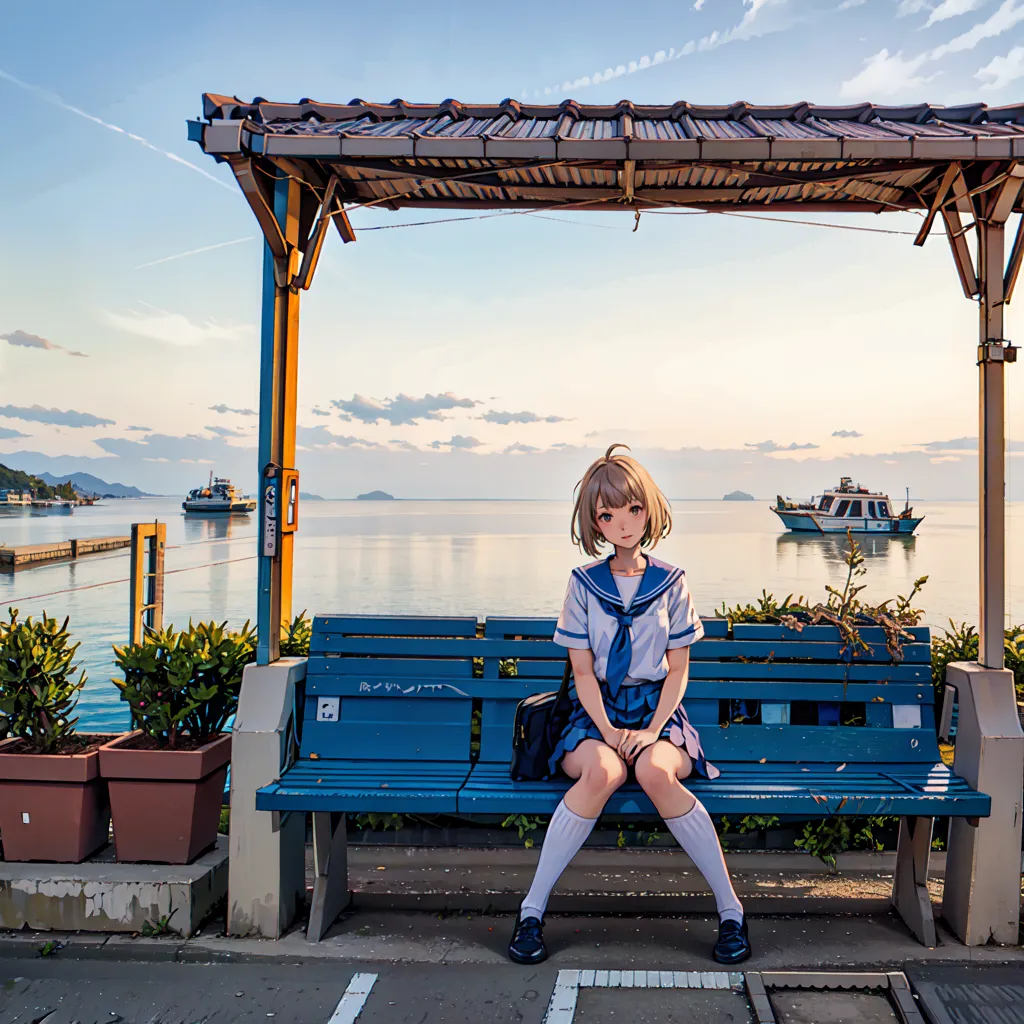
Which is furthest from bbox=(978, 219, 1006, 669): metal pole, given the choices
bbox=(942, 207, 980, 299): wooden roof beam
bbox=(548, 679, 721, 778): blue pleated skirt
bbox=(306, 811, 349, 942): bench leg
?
bbox=(306, 811, 349, 942): bench leg

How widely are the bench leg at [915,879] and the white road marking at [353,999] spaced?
1.42 metres

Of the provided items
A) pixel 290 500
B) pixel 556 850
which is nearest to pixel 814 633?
pixel 556 850

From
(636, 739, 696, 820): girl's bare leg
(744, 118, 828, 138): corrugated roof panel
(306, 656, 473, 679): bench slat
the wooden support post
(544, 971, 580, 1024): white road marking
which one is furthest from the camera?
the wooden support post

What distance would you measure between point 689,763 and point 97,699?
37.6 feet

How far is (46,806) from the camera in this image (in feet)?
10.0

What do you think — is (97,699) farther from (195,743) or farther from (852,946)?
(852,946)

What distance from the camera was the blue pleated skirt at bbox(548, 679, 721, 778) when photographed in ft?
9.34

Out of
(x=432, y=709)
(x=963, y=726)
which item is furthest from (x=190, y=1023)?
(x=963, y=726)

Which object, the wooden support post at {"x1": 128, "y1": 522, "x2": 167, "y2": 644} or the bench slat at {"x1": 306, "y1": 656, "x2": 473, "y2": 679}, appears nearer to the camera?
the bench slat at {"x1": 306, "y1": 656, "x2": 473, "y2": 679}

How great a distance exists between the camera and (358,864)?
354 cm

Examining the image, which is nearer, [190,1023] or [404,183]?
[190,1023]

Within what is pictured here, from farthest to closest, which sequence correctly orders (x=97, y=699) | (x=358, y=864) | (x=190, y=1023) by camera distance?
(x=97, y=699)
(x=358, y=864)
(x=190, y=1023)

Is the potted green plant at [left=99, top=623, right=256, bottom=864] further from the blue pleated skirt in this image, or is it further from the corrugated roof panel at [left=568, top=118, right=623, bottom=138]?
the corrugated roof panel at [left=568, top=118, right=623, bottom=138]

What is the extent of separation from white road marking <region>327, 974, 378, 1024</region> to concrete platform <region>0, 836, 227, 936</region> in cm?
73
